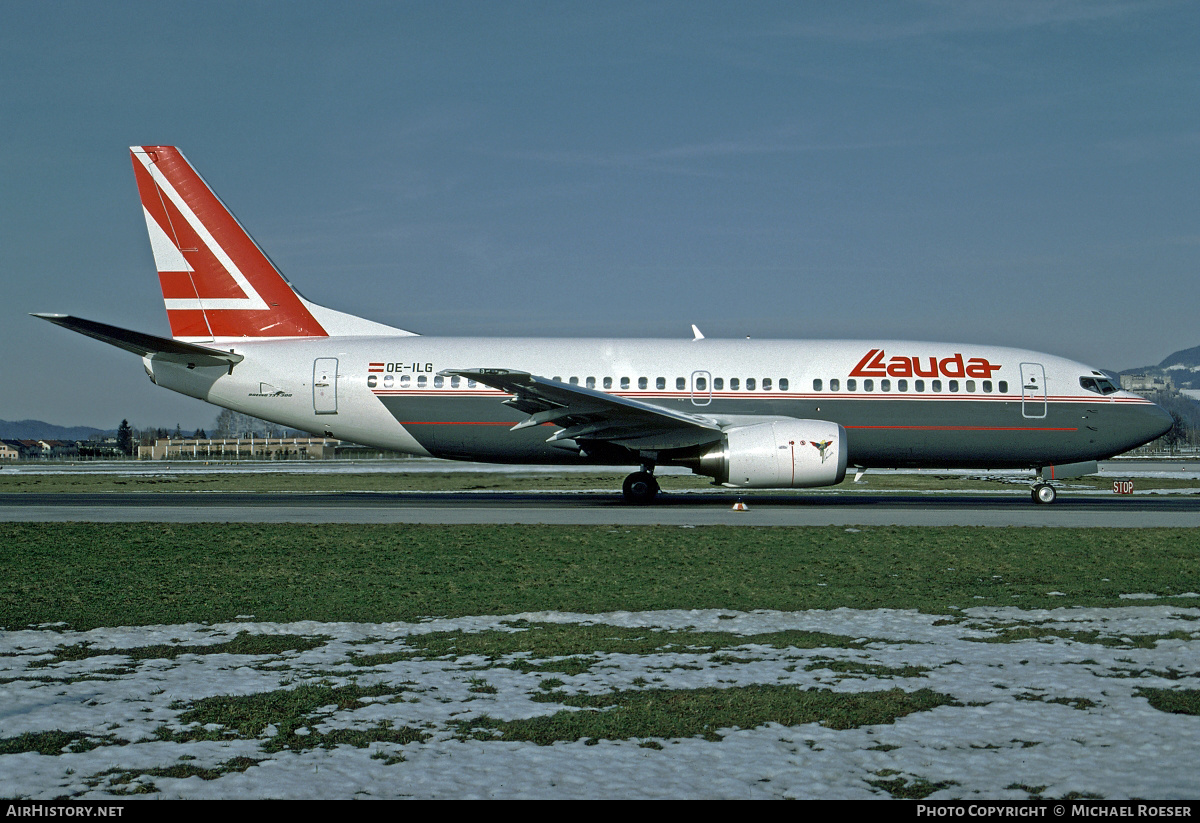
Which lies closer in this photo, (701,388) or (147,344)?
(147,344)

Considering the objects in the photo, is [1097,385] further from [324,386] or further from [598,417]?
[324,386]

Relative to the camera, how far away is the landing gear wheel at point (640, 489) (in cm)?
1989

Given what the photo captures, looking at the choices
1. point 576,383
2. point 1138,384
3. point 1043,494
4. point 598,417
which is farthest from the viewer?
point 1138,384

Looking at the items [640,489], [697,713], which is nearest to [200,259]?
[640,489]

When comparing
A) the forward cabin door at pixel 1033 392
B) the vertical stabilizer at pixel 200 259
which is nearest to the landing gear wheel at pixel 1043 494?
the forward cabin door at pixel 1033 392

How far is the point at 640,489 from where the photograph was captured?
65.4 feet

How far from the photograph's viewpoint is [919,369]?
2078 centimetres

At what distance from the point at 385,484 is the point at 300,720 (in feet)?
86.1

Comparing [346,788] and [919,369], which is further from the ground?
[919,369]

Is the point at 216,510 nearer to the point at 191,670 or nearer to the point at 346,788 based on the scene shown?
the point at 191,670

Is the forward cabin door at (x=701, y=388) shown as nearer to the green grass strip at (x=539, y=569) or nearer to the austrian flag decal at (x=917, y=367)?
the austrian flag decal at (x=917, y=367)

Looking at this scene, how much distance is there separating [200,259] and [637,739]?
19.9 meters

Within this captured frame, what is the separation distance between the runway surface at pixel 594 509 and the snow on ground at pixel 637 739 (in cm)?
862

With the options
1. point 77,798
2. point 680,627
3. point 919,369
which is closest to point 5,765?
point 77,798
